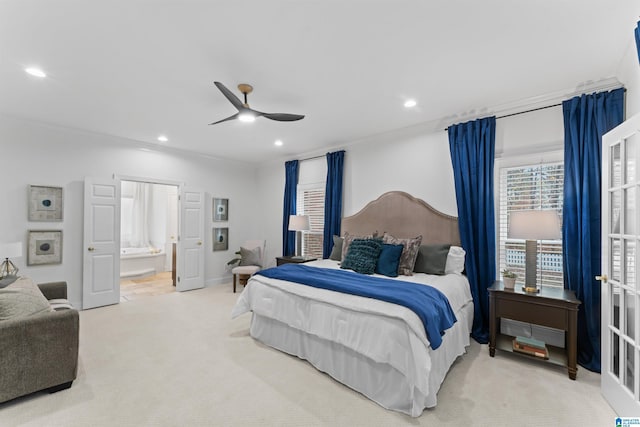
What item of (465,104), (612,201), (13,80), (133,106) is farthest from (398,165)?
(13,80)

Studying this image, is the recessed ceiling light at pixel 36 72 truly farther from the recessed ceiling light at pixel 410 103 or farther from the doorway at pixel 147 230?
the doorway at pixel 147 230

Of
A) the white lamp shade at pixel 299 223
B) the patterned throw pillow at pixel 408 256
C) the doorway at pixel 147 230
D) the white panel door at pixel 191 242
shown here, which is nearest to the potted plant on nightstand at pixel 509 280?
the patterned throw pillow at pixel 408 256

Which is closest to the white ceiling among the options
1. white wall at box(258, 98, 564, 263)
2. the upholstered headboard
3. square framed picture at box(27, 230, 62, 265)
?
white wall at box(258, 98, 564, 263)

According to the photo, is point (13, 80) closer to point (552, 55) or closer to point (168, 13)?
point (168, 13)

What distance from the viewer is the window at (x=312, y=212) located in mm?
5469

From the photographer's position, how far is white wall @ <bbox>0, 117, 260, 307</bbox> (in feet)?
12.9

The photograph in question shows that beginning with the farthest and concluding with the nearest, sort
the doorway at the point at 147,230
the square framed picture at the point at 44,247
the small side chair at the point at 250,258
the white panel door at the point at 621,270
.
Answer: the doorway at the point at 147,230 < the small side chair at the point at 250,258 < the square framed picture at the point at 44,247 < the white panel door at the point at 621,270

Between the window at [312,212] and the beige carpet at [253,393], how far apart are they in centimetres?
251

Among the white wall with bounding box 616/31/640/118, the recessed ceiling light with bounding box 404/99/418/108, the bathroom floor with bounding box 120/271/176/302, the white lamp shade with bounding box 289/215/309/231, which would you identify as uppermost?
the recessed ceiling light with bounding box 404/99/418/108

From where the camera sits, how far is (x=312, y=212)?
221 inches

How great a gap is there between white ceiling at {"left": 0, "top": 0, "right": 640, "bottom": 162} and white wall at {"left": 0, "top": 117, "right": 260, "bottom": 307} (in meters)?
0.46

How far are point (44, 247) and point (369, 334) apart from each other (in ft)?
15.2

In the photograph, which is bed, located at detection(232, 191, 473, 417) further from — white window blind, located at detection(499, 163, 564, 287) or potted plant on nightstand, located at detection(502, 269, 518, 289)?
white window blind, located at detection(499, 163, 564, 287)

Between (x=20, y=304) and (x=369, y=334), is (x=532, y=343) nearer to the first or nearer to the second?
(x=369, y=334)
